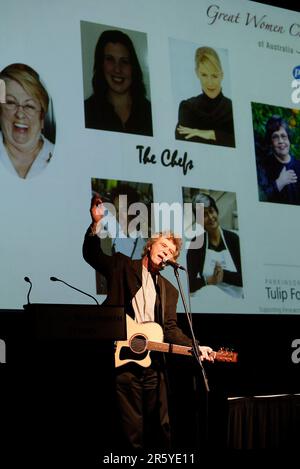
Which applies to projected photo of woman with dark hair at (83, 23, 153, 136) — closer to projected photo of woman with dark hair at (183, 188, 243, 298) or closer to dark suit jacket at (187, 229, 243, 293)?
projected photo of woman with dark hair at (183, 188, 243, 298)

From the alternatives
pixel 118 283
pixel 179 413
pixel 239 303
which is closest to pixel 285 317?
pixel 239 303

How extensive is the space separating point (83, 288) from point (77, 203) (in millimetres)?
491

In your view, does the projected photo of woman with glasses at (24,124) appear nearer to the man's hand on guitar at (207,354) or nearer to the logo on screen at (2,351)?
the logo on screen at (2,351)

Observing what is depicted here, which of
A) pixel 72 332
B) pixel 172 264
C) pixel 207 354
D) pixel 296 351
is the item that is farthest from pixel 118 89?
pixel 72 332

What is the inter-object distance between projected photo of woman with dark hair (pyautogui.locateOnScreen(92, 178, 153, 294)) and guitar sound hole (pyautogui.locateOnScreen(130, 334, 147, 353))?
52cm

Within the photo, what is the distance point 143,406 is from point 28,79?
196cm

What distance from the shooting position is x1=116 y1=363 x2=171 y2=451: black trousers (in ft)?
14.9

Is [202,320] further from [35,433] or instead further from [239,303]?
[35,433]

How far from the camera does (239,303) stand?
Result: 5477mm

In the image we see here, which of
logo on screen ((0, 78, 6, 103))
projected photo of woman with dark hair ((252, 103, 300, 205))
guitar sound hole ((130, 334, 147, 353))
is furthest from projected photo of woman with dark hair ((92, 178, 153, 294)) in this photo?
projected photo of woman with dark hair ((252, 103, 300, 205))

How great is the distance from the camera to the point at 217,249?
18.0 ft

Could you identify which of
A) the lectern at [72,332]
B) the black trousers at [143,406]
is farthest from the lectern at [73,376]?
the black trousers at [143,406]

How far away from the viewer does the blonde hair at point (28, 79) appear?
16.4ft

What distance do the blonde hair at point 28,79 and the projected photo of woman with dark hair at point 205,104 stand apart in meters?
0.92
